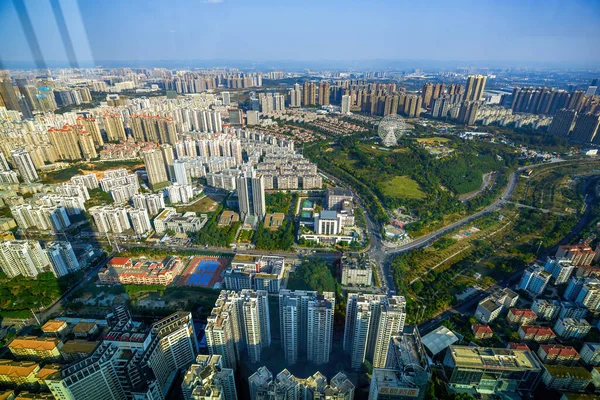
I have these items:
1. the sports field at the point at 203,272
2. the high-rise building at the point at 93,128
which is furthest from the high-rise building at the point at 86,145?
the sports field at the point at 203,272

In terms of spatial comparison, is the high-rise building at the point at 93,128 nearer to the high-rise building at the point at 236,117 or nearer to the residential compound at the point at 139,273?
the high-rise building at the point at 236,117

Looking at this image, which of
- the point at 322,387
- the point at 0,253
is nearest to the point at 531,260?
the point at 322,387

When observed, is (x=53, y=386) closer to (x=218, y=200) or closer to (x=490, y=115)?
(x=218, y=200)

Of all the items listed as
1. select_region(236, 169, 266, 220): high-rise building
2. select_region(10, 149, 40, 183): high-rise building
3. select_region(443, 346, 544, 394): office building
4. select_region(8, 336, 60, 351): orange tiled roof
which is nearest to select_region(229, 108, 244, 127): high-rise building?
select_region(10, 149, 40, 183): high-rise building

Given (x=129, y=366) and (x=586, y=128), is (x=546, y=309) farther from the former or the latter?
(x=586, y=128)

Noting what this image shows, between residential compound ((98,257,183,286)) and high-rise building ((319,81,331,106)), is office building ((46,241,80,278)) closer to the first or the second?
residential compound ((98,257,183,286))
